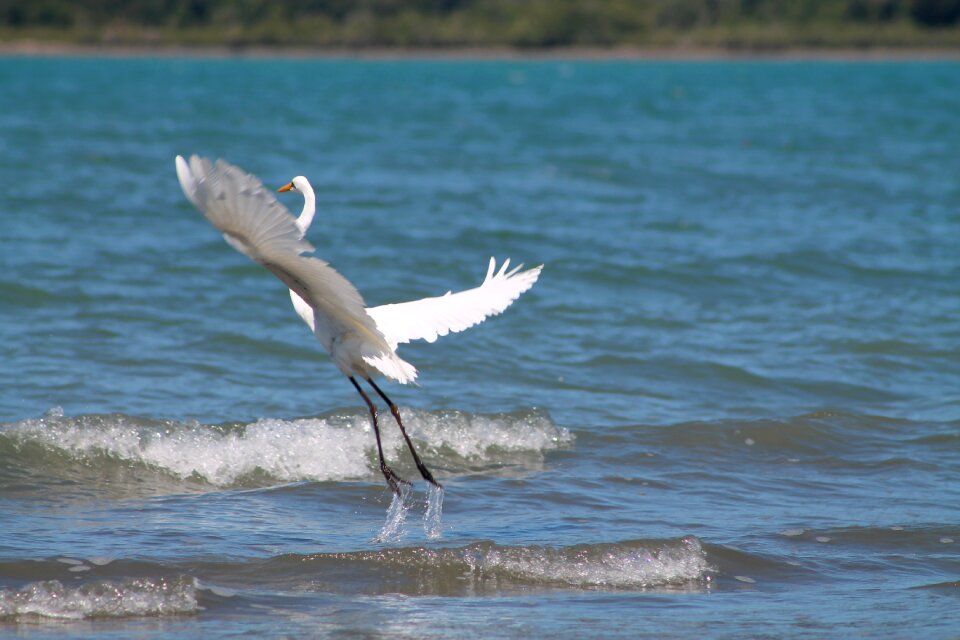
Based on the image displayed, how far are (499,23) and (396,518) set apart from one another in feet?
336

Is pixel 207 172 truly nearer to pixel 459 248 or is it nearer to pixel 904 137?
pixel 459 248

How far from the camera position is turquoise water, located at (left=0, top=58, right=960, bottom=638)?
19.0 feet

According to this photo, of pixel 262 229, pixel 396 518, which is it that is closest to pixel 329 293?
pixel 262 229

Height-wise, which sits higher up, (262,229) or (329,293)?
(262,229)

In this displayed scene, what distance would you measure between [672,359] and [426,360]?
1953mm

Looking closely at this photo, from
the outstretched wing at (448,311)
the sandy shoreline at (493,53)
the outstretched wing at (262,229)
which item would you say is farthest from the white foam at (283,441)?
the sandy shoreline at (493,53)

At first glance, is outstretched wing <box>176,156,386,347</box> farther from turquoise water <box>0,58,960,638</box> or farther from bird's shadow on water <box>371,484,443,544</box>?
turquoise water <box>0,58,960,638</box>

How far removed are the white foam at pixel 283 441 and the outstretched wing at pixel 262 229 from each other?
1530mm

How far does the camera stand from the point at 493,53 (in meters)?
105

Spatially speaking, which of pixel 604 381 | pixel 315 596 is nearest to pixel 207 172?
pixel 315 596

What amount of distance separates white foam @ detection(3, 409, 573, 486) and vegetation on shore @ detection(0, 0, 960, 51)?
95891 mm

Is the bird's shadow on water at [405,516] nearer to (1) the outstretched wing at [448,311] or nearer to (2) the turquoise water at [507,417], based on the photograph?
(2) the turquoise water at [507,417]

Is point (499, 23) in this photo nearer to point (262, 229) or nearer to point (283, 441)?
point (283, 441)


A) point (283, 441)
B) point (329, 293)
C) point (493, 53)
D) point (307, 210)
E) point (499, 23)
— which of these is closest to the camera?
point (329, 293)
